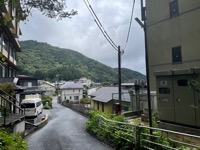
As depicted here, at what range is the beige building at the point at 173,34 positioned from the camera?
742 inches

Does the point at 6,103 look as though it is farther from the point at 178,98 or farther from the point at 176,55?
the point at 176,55

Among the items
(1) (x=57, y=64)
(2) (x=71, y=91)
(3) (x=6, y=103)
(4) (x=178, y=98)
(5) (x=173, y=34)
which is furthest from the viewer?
(1) (x=57, y=64)

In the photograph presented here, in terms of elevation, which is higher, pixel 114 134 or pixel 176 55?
pixel 176 55

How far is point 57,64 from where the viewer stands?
141 metres

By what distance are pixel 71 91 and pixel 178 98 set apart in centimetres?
6312

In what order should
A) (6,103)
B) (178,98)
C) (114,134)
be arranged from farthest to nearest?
(6,103) < (178,98) < (114,134)

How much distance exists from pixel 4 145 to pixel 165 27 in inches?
770

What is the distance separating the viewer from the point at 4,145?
6.84 m

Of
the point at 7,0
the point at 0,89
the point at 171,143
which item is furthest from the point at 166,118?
the point at 0,89

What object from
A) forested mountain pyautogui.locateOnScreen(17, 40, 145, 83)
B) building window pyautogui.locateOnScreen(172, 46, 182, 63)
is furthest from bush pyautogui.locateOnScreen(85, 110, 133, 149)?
forested mountain pyautogui.locateOnScreen(17, 40, 145, 83)

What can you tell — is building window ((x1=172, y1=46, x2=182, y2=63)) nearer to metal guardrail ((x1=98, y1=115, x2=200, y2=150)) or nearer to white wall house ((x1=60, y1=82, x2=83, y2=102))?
metal guardrail ((x1=98, y1=115, x2=200, y2=150))

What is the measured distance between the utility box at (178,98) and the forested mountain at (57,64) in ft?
317

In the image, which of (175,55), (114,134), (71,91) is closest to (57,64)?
(71,91)

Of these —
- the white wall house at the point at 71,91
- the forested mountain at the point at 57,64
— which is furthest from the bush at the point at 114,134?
the forested mountain at the point at 57,64
